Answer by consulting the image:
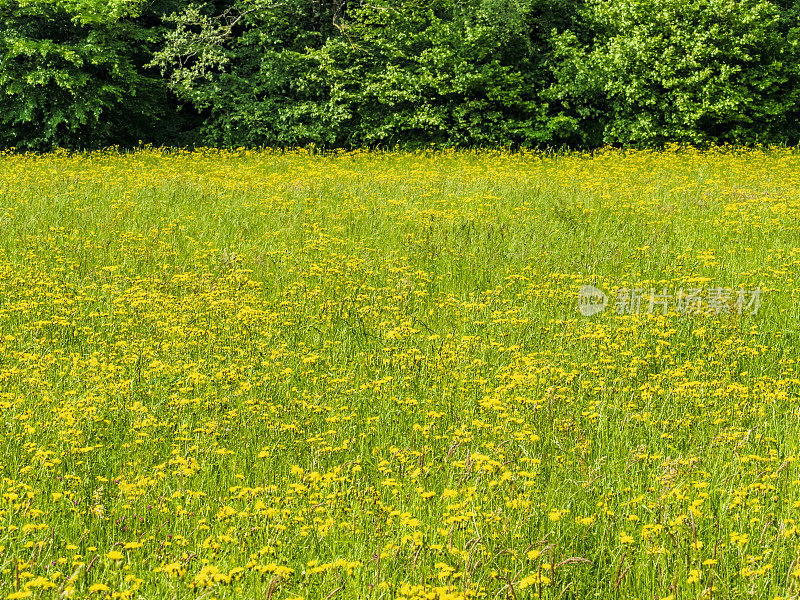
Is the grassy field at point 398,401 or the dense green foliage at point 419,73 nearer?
the grassy field at point 398,401

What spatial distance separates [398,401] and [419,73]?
15.2 m

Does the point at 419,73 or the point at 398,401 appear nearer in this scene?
the point at 398,401

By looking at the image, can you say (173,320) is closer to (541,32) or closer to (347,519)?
(347,519)

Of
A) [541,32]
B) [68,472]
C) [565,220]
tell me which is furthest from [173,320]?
[541,32]

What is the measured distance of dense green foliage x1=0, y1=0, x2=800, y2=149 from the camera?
642 inches

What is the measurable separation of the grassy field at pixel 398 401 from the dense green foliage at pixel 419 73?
8799 millimetres

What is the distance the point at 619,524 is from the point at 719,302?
3.17m

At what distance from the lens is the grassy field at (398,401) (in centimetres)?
238

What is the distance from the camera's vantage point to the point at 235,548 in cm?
243

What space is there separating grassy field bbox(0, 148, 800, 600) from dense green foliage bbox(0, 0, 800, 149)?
880 cm

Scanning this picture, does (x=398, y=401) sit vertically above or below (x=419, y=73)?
below

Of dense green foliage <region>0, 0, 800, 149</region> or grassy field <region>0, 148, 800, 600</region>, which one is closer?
grassy field <region>0, 148, 800, 600</region>

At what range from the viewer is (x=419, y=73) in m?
17.6

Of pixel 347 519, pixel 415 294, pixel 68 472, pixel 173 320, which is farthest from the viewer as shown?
pixel 415 294
